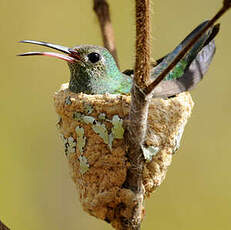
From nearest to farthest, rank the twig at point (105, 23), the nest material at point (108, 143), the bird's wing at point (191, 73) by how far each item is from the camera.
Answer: the nest material at point (108, 143) < the bird's wing at point (191, 73) < the twig at point (105, 23)

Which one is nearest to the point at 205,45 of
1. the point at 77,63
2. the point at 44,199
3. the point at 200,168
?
the point at 77,63

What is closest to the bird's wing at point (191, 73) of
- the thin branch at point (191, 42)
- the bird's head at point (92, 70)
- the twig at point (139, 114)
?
the bird's head at point (92, 70)

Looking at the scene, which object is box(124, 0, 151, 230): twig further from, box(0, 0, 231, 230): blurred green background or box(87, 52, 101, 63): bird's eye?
box(0, 0, 231, 230): blurred green background

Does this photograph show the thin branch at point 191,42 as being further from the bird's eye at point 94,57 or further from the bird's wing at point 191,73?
the bird's eye at point 94,57

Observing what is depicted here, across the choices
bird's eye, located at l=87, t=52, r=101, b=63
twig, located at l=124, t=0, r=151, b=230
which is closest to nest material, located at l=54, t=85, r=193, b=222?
twig, located at l=124, t=0, r=151, b=230

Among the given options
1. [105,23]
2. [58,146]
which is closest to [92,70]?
[105,23]

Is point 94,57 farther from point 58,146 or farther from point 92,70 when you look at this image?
point 58,146
